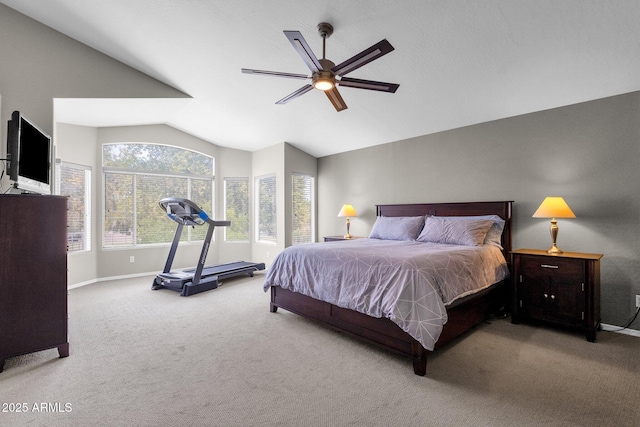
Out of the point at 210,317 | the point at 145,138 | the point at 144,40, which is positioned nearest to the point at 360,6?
the point at 144,40

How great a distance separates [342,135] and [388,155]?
87 centimetres

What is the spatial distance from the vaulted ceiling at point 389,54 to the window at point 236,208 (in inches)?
86.6

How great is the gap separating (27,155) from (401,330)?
338 cm

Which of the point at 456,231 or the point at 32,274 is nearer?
the point at 32,274

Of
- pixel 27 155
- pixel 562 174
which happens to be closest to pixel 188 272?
pixel 27 155

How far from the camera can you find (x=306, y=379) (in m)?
2.06

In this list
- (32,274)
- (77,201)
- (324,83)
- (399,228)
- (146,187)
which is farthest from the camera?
(146,187)

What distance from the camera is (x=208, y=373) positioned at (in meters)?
A: 2.14

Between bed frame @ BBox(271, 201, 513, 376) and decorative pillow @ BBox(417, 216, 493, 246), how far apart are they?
1.09ft

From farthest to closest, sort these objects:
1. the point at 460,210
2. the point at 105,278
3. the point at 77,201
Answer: the point at 105,278
the point at 77,201
the point at 460,210

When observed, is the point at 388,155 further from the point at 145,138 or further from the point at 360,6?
the point at 145,138

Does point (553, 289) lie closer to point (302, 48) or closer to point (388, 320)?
point (388, 320)

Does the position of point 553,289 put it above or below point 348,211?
below

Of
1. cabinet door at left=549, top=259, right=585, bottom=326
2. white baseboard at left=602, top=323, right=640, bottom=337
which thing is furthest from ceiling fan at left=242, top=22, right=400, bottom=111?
white baseboard at left=602, top=323, right=640, bottom=337
